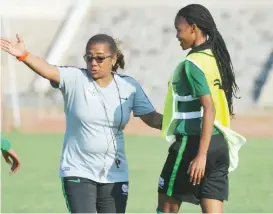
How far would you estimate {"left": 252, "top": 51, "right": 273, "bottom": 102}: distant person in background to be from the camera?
34.6 metres

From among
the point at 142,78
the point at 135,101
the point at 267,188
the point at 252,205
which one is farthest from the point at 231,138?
the point at 142,78

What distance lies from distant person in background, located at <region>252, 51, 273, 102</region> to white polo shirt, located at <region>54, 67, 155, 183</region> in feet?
90.6

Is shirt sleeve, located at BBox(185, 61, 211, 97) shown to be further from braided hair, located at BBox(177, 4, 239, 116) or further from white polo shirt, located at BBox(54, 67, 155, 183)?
white polo shirt, located at BBox(54, 67, 155, 183)

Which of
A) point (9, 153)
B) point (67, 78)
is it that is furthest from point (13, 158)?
point (67, 78)

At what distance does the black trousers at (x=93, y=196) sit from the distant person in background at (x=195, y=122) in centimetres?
31

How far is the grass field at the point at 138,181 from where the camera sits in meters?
11.1

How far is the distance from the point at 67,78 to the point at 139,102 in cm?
61

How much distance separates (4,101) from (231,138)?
24.2 metres

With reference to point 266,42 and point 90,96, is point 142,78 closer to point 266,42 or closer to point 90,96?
point 266,42

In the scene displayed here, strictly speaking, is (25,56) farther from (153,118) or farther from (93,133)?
(153,118)


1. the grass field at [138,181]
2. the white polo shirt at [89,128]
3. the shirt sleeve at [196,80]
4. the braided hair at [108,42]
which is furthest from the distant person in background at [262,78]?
the shirt sleeve at [196,80]

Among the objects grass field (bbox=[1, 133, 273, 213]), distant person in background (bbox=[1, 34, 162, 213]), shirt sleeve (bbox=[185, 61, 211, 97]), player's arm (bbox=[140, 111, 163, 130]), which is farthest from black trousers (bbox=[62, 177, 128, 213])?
grass field (bbox=[1, 133, 273, 213])

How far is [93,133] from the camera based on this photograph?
6.74 meters

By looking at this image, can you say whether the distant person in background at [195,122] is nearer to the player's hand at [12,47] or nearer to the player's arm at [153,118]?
the player's arm at [153,118]
